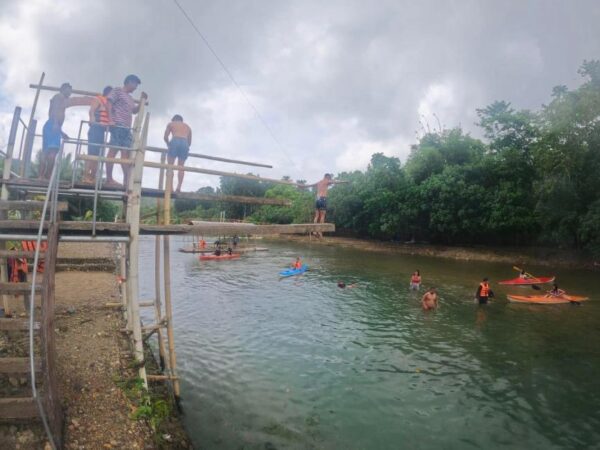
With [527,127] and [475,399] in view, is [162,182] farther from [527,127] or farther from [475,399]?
[527,127]

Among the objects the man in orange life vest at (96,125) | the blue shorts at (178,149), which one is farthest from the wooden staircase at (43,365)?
the blue shorts at (178,149)

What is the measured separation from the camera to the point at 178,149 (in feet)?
29.0

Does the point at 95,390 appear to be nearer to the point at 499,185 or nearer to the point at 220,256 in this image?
the point at 220,256

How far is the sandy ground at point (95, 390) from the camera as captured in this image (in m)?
5.53

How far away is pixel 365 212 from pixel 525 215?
18975mm

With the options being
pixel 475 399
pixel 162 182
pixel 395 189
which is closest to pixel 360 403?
pixel 475 399

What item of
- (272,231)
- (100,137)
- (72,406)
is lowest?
(72,406)

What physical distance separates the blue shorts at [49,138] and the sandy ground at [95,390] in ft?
13.3

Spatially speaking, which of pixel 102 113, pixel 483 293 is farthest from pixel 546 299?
pixel 102 113

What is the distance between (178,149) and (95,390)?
4.93 meters

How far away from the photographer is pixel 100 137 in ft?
25.8

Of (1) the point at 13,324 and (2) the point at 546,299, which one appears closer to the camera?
(1) the point at 13,324

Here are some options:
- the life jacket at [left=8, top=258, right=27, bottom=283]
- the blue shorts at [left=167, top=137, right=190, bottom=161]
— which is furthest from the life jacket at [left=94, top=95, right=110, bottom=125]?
the life jacket at [left=8, top=258, right=27, bottom=283]

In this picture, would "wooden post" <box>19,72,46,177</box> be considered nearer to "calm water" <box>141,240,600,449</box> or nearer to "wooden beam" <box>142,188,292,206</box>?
"wooden beam" <box>142,188,292,206</box>
